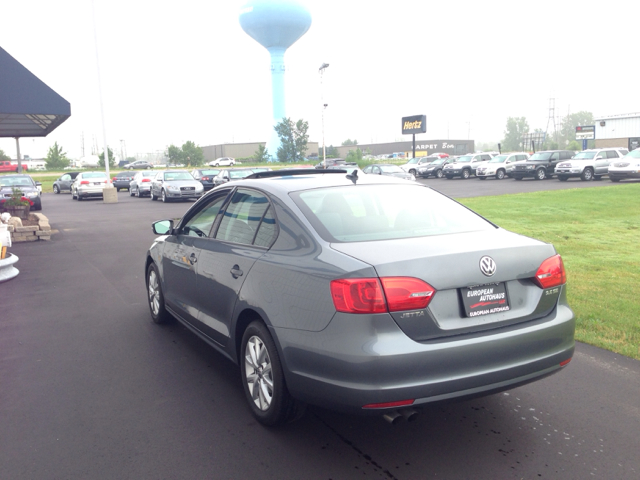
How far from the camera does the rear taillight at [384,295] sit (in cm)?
308

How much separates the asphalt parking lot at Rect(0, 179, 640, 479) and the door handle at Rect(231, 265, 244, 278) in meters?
0.98

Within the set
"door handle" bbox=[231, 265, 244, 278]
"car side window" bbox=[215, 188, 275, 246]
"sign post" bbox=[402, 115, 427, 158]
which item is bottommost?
"door handle" bbox=[231, 265, 244, 278]

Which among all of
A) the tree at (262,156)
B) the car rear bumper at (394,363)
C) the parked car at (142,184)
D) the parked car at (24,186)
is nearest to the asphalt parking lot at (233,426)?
the car rear bumper at (394,363)

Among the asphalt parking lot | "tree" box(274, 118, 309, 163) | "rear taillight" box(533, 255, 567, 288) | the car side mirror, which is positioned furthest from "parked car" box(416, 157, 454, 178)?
"tree" box(274, 118, 309, 163)

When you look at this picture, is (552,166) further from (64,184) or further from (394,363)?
(394,363)

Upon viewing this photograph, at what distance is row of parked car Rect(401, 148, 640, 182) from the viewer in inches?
1197

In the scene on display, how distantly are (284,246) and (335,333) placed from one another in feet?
2.74

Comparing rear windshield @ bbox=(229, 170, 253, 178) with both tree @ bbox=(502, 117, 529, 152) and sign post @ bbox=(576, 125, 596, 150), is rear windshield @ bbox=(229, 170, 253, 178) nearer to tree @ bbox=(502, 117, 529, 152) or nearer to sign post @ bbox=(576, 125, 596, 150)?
sign post @ bbox=(576, 125, 596, 150)

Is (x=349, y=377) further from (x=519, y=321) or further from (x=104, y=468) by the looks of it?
(x=104, y=468)

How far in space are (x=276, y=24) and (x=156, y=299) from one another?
79262 mm

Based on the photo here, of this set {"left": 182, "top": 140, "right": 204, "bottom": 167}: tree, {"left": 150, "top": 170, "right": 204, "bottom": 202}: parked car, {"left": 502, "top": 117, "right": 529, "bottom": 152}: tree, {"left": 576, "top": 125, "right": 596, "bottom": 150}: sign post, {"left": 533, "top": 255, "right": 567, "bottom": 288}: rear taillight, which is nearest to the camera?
{"left": 533, "top": 255, "right": 567, "bottom": 288}: rear taillight

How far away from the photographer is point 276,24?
79125 mm

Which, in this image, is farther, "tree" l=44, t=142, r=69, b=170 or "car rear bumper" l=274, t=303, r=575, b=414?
"tree" l=44, t=142, r=69, b=170

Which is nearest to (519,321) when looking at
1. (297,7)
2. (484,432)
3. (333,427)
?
(484,432)
